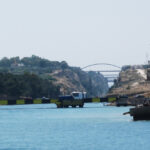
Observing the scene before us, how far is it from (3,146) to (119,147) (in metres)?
11.6

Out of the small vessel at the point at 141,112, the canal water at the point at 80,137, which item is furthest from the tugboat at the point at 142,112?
the canal water at the point at 80,137

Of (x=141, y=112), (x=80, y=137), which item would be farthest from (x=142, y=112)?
(x=80, y=137)

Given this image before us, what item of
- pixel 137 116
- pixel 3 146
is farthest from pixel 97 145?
pixel 137 116

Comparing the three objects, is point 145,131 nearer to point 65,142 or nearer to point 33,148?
point 65,142

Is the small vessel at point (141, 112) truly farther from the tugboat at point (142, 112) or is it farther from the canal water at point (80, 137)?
the canal water at point (80, 137)

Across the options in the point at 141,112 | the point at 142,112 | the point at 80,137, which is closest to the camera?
the point at 80,137

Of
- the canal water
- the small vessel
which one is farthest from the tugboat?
the canal water

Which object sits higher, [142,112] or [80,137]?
[142,112]

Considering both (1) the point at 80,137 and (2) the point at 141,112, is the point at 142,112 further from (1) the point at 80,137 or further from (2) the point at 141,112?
(1) the point at 80,137

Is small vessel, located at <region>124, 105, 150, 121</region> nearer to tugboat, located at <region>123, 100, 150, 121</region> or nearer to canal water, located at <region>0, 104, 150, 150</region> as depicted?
tugboat, located at <region>123, 100, 150, 121</region>

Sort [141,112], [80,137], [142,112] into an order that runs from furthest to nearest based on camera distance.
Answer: [141,112] → [142,112] → [80,137]

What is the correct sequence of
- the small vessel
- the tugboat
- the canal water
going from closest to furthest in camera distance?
the canal water → the tugboat → the small vessel

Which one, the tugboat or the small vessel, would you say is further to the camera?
the small vessel

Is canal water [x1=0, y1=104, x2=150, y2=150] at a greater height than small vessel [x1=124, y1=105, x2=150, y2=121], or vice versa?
small vessel [x1=124, y1=105, x2=150, y2=121]
